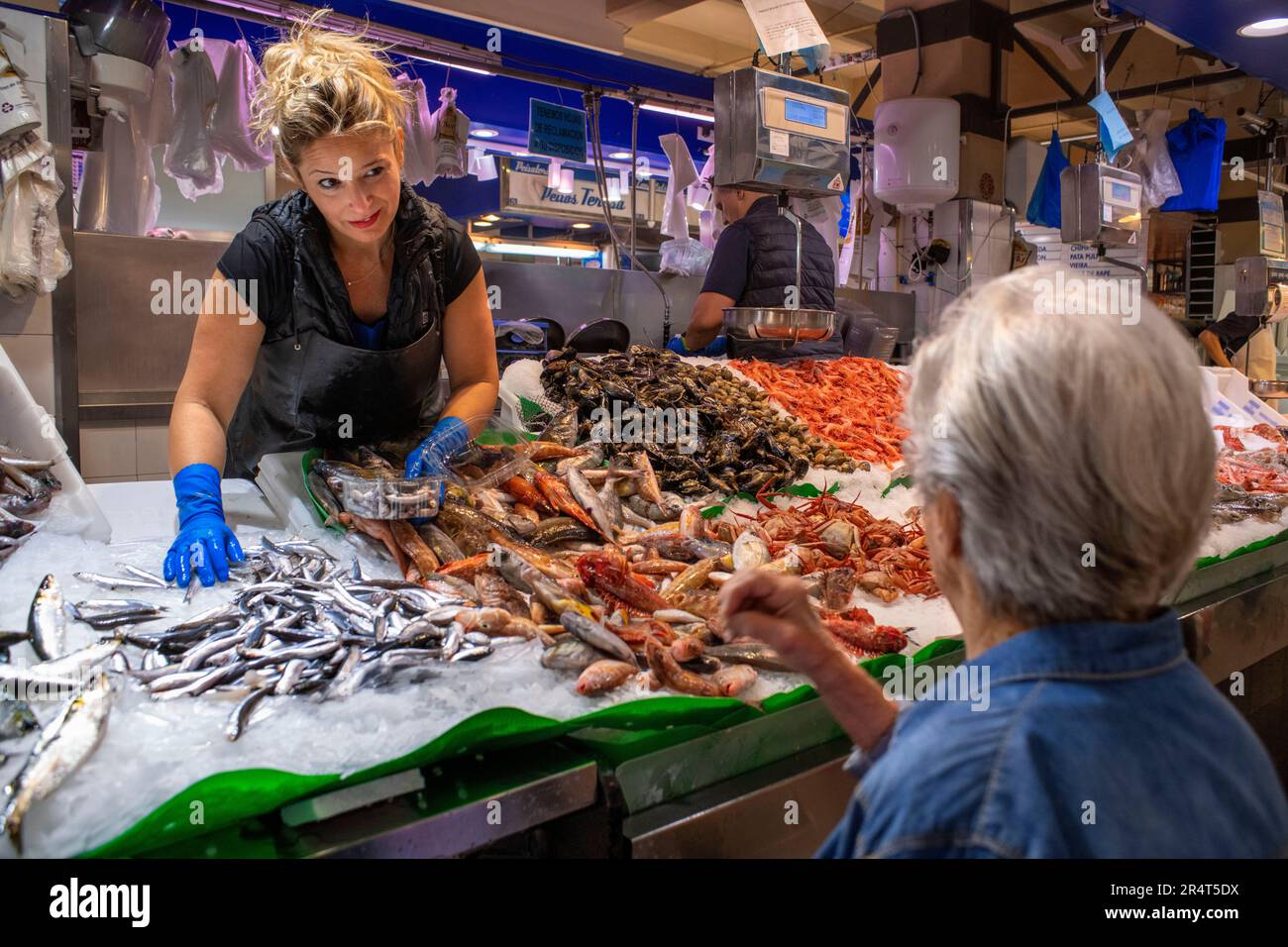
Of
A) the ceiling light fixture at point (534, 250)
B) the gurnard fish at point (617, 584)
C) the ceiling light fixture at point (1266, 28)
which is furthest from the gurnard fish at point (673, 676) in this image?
the ceiling light fixture at point (534, 250)

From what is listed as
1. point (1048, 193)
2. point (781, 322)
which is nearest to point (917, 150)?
point (1048, 193)

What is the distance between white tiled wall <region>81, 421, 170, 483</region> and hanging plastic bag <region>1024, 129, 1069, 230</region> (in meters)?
7.38

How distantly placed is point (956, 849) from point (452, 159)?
276 inches

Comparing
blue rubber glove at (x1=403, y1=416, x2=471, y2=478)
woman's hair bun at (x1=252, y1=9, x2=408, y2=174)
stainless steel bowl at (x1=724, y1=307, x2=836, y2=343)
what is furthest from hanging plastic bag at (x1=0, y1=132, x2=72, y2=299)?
stainless steel bowl at (x1=724, y1=307, x2=836, y2=343)

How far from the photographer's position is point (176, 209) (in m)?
10.8

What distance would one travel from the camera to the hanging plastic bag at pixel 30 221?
13.4 feet

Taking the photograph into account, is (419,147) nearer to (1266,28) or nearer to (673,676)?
(1266,28)

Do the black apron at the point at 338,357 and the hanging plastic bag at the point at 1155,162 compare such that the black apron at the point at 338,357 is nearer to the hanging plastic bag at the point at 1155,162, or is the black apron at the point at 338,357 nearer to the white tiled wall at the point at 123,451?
the white tiled wall at the point at 123,451

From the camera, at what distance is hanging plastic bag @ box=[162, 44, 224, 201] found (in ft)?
19.5

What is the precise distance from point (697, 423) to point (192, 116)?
4358 mm

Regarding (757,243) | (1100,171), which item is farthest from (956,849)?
(1100,171)

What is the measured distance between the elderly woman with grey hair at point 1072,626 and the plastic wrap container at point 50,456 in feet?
7.45

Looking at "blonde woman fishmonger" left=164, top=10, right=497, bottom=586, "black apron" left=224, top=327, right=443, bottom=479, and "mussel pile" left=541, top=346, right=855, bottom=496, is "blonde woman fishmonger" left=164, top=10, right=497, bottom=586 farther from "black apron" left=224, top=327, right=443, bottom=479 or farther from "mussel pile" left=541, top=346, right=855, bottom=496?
"mussel pile" left=541, top=346, right=855, bottom=496
